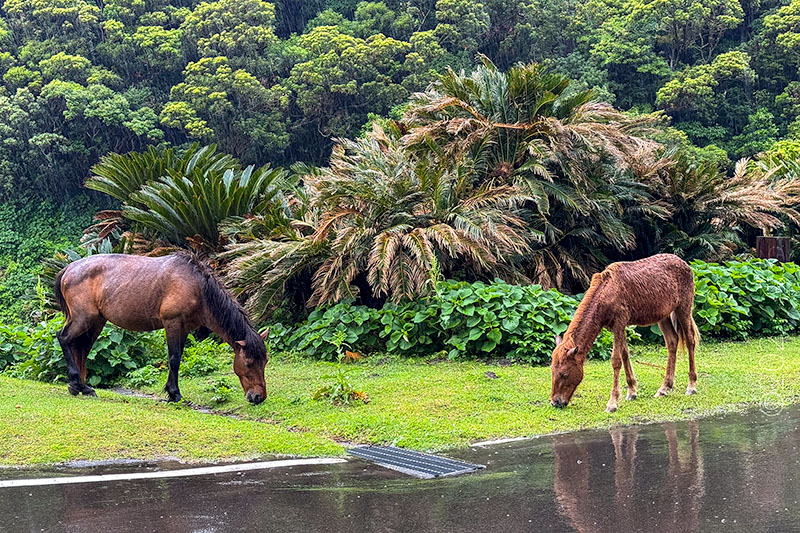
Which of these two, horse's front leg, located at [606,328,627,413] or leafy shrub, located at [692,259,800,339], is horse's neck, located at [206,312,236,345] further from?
leafy shrub, located at [692,259,800,339]

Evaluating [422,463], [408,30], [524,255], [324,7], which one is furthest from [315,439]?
[324,7]

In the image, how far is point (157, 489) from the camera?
18.2 feet

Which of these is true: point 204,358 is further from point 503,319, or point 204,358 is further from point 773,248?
point 773,248

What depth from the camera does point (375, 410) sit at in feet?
27.6

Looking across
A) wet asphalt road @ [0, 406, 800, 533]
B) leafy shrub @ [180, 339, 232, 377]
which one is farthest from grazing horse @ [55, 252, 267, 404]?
wet asphalt road @ [0, 406, 800, 533]

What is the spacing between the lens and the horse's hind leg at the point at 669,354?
349 inches

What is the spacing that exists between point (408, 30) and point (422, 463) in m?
37.6

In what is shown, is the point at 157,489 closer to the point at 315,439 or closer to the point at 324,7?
the point at 315,439

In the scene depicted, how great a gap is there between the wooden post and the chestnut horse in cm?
650

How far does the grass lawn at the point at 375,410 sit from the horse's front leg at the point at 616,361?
0.12 meters

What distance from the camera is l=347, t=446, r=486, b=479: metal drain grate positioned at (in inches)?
236

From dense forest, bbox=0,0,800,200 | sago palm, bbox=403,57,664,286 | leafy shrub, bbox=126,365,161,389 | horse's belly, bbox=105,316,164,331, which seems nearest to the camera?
horse's belly, bbox=105,316,164,331

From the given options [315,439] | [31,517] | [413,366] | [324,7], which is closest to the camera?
[31,517]

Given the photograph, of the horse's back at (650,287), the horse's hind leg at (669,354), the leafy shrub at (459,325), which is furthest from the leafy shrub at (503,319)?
the horse's back at (650,287)
